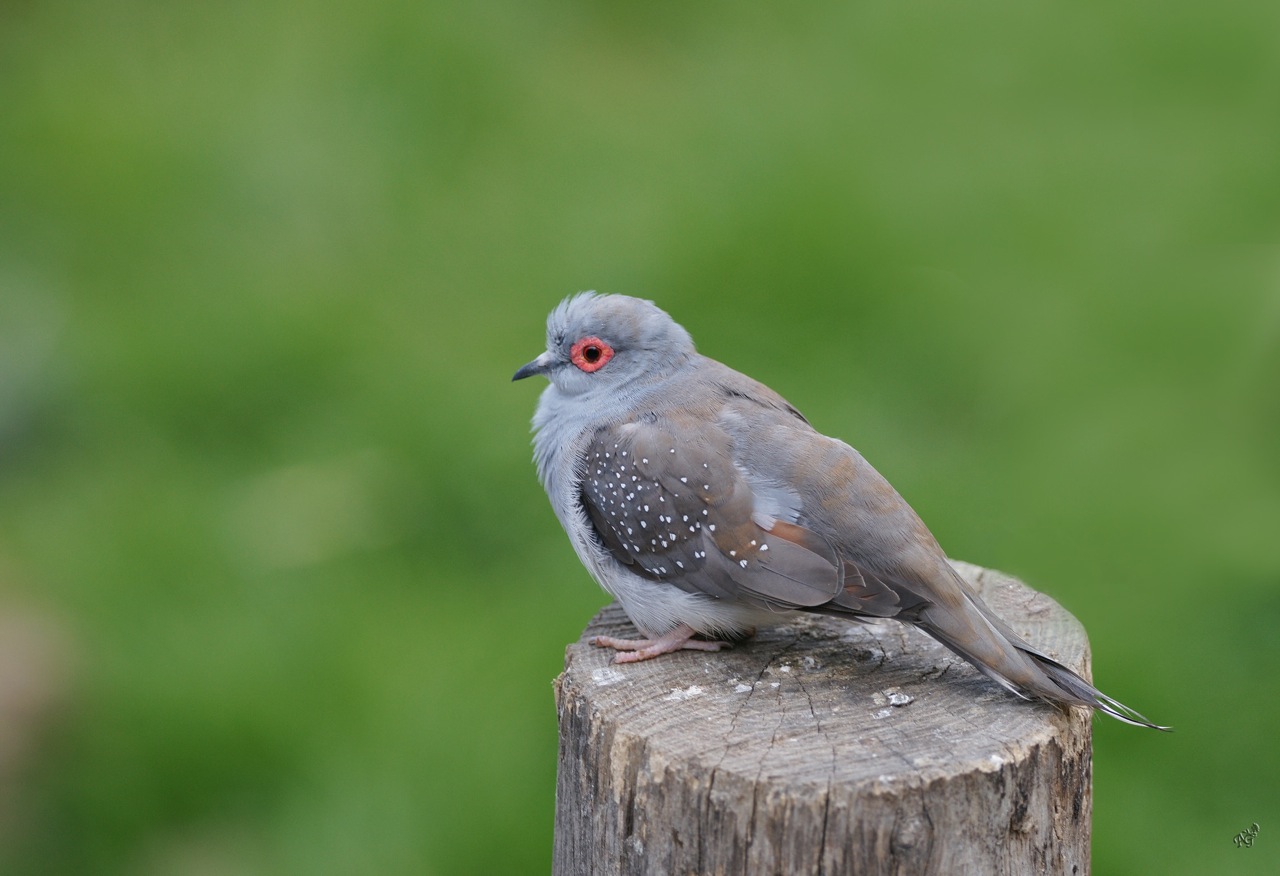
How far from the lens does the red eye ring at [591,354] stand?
509 cm

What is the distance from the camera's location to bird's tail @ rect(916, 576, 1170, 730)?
381 cm

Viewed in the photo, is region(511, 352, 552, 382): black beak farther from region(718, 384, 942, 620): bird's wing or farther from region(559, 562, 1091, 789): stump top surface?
A: region(559, 562, 1091, 789): stump top surface

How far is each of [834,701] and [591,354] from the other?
174 centimetres

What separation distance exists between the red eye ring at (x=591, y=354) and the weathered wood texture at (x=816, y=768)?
1.20 meters

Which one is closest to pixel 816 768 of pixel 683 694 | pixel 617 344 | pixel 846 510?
pixel 683 694

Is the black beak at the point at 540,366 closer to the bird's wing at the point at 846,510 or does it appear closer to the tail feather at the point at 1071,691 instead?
the bird's wing at the point at 846,510

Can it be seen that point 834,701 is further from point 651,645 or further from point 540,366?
point 540,366

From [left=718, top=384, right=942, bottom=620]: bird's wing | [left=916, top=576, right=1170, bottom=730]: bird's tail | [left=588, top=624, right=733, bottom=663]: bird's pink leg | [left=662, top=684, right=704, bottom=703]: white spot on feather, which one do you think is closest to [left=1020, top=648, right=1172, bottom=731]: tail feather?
[left=916, top=576, right=1170, bottom=730]: bird's tail

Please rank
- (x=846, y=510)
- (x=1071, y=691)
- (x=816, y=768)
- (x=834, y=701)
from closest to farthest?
(x=816, y=768) < (x=1071, y=691) < (x=834, y=701) < (x=846, y=510)

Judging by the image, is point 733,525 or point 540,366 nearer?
point 733,525

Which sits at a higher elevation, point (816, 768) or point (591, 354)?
point (591, 354)

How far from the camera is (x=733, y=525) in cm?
436

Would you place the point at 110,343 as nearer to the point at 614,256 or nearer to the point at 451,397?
the point at 451,397

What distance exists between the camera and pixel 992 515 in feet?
25.1
